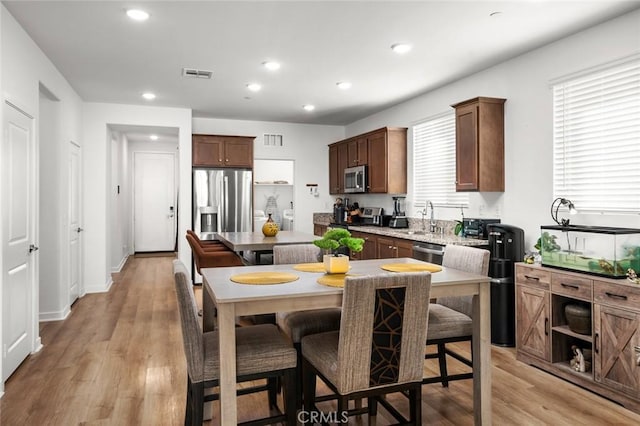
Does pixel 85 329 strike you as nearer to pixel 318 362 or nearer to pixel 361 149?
pixel 318 362

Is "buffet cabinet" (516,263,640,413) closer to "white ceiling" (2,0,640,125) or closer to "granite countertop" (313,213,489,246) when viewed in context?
"granite countertop" (313,213,489,246)

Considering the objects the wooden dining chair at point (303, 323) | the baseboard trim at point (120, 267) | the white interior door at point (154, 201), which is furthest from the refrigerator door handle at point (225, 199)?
→ the wooden dining chair at point (303, 323)

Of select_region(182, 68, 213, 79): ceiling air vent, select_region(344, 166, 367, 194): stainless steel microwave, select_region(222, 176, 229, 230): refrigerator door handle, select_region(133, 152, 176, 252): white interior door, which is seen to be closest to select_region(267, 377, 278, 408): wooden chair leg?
select_region(182, 68, 213, 79): ceiling air vent

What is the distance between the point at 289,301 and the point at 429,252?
8.43ft

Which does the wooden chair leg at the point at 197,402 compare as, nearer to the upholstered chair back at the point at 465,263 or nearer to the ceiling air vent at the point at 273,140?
the upholstered chair back at the point at 465,263

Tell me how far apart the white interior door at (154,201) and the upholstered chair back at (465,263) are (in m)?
8.50

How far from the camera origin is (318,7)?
3.06 metres

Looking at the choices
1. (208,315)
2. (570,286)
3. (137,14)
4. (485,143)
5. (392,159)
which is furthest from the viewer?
(392,159)

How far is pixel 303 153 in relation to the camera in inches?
304

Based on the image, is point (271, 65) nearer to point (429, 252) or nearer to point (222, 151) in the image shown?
point (429, 252)

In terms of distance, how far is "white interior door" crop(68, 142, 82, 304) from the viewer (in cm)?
521

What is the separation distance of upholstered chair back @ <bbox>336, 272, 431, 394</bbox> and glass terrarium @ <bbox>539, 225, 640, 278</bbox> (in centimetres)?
166

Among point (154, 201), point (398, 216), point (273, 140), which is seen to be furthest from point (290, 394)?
point (154, 201)

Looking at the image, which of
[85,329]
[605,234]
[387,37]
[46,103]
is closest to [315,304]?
[605,234]
